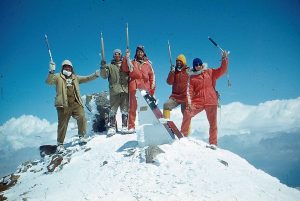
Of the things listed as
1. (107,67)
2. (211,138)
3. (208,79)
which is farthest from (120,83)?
(211,138)

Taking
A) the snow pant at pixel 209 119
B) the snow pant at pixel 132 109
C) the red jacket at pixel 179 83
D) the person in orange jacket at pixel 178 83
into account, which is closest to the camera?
the snow pant at pixel 209 119

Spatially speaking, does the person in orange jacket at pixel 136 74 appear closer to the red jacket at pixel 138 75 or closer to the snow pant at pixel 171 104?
the red jacket at pixel 138 75

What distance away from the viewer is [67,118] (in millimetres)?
11211

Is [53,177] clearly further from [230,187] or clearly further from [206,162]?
[230,187]

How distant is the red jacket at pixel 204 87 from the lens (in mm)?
10445

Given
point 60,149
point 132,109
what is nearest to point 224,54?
point 132,109

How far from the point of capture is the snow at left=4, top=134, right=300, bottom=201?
6.60m

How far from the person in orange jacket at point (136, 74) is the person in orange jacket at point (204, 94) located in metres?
1.85

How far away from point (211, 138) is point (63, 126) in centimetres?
546

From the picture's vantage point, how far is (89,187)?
7.20 metres

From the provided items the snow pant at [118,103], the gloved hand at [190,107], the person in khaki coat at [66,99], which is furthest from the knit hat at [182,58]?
the person in khaki coat at [66,99]

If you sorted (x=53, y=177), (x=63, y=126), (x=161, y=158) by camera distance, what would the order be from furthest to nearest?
1. (x=63, y=126)
2. (x=53, y=177)
3. (x=161, y=158)

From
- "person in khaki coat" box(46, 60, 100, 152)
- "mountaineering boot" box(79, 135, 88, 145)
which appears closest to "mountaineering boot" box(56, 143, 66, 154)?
"person in khaki coat" box(46, 60, 100, 152)

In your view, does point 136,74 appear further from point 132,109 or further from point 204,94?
point 204,94
